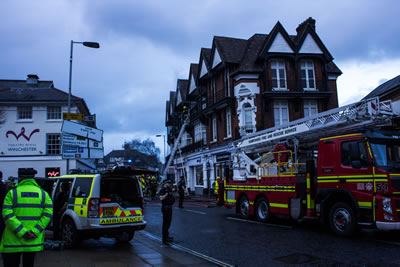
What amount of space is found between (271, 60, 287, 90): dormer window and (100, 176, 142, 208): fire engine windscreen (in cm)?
2006

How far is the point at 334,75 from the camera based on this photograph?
2928cm

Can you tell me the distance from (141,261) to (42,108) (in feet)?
88.4

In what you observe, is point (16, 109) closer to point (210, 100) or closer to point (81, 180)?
point (210, 100)

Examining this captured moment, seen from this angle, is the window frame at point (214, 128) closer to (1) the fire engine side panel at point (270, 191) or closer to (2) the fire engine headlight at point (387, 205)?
(1) the fire engine side panel at point (270, 191)

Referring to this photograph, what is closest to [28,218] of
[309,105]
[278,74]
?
[278,74]

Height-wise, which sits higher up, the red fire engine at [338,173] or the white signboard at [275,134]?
the white signboard at [275,134]

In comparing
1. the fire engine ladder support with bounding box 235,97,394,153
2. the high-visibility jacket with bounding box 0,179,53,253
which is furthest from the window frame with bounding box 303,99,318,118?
the high-visibility jacket with bounding box 0,179,53,253

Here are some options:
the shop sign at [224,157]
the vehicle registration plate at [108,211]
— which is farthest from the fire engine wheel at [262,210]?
the shop sign at [224,157]

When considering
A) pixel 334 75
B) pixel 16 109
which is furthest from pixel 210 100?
pixel 16 109

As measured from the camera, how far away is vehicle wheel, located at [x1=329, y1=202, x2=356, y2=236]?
30.0 ft

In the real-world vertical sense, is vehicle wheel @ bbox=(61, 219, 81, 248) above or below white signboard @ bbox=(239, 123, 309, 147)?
below

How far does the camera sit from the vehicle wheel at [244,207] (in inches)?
551

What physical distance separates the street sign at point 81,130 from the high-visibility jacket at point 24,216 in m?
8.48

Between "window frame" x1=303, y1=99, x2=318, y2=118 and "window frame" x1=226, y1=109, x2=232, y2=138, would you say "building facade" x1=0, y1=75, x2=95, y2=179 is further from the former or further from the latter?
"window frame" x1=303, y1=99, x2=318, y2=118
